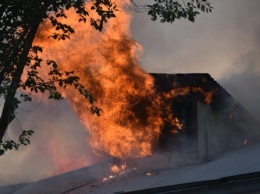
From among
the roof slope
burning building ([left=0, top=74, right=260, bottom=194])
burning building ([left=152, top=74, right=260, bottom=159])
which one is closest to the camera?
the roof slope

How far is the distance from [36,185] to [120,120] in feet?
17.7

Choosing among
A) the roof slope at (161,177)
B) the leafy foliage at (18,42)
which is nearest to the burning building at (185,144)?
the roof slope at (161,177)

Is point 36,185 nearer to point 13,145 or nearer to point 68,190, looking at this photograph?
point 68,190

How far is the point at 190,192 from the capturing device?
37.1 ft

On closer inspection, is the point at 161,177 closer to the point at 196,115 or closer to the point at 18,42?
the point at 196,115

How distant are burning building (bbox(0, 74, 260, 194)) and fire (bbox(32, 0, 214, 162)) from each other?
0.19m

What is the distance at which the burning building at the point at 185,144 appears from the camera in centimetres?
1388

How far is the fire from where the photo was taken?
16.0m

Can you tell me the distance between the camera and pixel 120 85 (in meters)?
16.4

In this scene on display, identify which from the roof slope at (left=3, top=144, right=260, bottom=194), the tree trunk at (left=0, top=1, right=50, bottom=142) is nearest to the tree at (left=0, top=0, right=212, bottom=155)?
the tree trunk at (left=0, top=1, right=50, bottom=142)

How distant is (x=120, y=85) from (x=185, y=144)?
10.6ft

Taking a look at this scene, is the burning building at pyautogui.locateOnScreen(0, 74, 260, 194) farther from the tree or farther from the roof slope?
the tree

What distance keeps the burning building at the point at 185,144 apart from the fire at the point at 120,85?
187mm

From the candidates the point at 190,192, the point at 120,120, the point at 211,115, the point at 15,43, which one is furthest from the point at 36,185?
the point at 15,43
